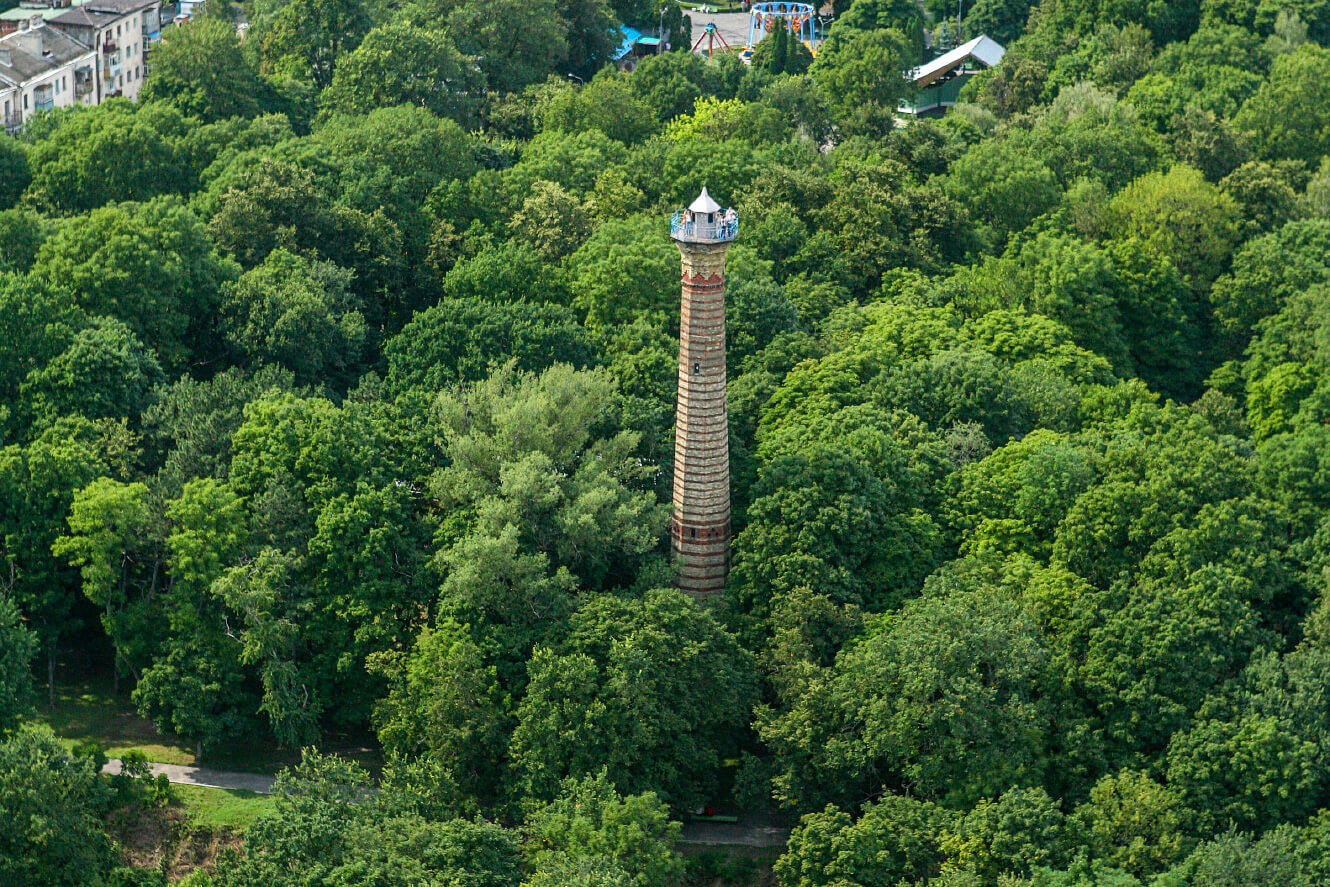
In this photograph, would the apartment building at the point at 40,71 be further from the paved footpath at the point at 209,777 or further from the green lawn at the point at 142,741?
the paved footpath at the point at 209,777

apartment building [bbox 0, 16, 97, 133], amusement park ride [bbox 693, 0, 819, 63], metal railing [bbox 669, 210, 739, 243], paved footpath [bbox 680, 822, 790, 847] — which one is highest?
amusement park ride [bbox 693, 0, 819, 63]

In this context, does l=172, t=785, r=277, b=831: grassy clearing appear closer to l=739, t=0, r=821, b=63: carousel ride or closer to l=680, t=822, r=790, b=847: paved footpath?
l=680, t=822, r=790, b=847: paved footpath

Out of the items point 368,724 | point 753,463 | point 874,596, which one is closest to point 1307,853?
point 874,596

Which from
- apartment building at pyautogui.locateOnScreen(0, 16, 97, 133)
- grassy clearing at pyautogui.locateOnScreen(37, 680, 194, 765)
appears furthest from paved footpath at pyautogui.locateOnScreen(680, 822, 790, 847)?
apartment building at pyautogui.locateOnScreen(0, 16, 97, 133)

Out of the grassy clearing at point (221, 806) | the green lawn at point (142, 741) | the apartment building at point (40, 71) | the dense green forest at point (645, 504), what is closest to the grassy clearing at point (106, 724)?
the green lawn at point (142, 741)

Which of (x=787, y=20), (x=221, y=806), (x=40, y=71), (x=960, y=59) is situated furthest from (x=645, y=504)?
(x=787, y=20)
